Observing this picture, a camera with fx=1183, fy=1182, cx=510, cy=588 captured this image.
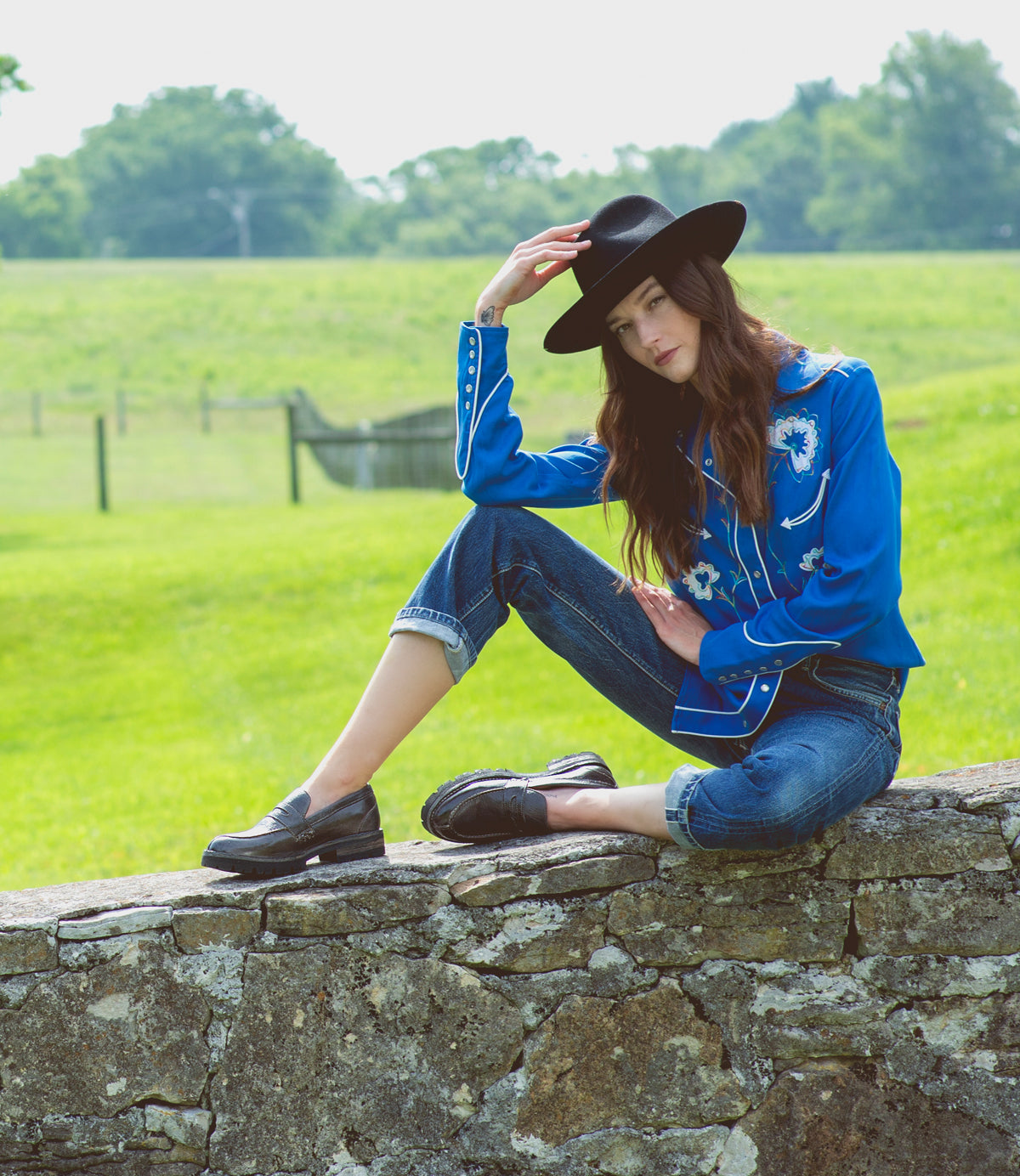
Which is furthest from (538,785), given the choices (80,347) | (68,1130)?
(80,347)

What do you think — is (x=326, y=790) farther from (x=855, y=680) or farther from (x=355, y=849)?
(x=855, y=680)

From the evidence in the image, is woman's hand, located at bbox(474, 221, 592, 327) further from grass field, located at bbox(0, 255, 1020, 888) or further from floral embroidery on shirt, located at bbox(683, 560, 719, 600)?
grass field, located at bbox(0, 255, 1020, 888)

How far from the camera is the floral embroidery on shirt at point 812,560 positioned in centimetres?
267

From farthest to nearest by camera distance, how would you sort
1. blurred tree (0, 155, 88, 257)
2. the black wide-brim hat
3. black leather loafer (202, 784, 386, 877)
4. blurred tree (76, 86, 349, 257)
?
blurred tree (76, 86, 349, 257) < blurred tree (0, 155, 88, 257) < the black wide-brim hat < black leather loafer (202, 784, 386, 877)

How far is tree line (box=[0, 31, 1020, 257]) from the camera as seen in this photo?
80938 mm

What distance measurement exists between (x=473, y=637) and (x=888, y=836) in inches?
40.3

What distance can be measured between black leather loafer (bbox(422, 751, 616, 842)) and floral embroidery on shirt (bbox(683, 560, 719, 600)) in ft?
1.74

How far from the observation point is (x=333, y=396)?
97.2ft

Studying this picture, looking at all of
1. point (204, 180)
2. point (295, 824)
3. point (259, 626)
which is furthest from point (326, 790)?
point (204, 180)

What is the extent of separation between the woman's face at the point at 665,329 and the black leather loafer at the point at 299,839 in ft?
3.96

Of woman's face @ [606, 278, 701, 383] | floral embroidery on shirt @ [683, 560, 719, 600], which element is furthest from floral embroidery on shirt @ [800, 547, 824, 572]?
woman's face @ [606, 278, 701, 383]

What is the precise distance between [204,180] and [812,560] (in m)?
106

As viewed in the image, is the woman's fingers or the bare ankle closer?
the bare ankle

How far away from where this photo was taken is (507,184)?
98.4 metres
